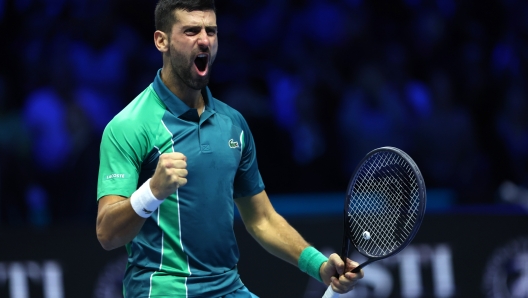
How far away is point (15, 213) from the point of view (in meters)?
7.86

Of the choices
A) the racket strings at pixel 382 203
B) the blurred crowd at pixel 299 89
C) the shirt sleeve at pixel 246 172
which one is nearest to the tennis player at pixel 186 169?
the shirt sleeve at pixel 246 172

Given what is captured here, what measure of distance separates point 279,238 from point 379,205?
52cm

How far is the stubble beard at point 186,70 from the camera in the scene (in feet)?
12.8

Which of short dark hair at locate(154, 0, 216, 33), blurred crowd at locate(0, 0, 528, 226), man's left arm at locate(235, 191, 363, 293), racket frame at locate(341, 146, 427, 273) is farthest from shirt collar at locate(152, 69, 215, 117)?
blurred crowd at locate(0, 0, 528, 226)

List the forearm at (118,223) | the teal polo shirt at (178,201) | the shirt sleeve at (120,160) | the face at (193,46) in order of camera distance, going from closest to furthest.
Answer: the forearm at (118,223)
the shirt sleeve at (120,160)
the teal polo shirt at (178,201)
the face at (193,46)

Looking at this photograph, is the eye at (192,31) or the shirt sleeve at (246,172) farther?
the shirt sleeve at (246,172)

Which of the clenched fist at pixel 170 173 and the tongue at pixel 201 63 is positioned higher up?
the tongue at pixel 201 63

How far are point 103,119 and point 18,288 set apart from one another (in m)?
1.91

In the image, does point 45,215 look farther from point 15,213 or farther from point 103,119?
point 103,119

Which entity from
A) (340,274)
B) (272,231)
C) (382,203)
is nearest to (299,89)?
(272,231)

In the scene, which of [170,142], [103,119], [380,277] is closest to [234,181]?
[170,142]

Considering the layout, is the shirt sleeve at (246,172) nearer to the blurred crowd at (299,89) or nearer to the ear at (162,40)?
the ear at (162,40)

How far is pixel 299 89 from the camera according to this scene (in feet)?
27.9

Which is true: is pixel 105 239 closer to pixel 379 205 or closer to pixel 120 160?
pixel 120 160
